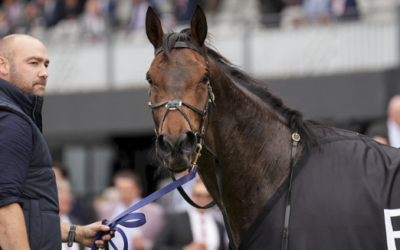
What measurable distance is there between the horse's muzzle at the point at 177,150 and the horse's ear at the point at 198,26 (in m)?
0.63

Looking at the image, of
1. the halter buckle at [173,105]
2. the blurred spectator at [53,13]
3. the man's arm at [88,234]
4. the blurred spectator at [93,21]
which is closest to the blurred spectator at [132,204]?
the man's arm at [88,234]

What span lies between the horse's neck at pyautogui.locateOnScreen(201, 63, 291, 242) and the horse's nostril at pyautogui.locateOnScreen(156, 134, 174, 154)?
1.27 ft

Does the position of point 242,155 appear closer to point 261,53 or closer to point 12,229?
point 12,229

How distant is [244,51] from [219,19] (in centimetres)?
90

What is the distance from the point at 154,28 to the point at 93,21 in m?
10.1

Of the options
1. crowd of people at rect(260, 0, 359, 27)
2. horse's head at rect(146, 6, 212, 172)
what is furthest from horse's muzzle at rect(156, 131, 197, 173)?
crowd of people at rect(260, 0, 359, 27)

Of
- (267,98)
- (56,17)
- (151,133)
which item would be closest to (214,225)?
(267,98)

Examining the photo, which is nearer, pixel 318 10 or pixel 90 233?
pixel 90 233

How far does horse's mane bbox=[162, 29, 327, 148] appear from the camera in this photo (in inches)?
173

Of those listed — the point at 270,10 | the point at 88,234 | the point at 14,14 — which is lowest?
the point at 88,234

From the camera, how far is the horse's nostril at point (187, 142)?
3982mm

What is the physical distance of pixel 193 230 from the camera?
7258mm

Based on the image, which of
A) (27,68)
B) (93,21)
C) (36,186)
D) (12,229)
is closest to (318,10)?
(93,21)

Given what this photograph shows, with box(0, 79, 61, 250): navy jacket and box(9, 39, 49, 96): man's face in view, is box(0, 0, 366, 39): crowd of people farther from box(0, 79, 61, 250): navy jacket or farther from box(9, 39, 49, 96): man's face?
box(0, 79, 61, 250): navy jacket
